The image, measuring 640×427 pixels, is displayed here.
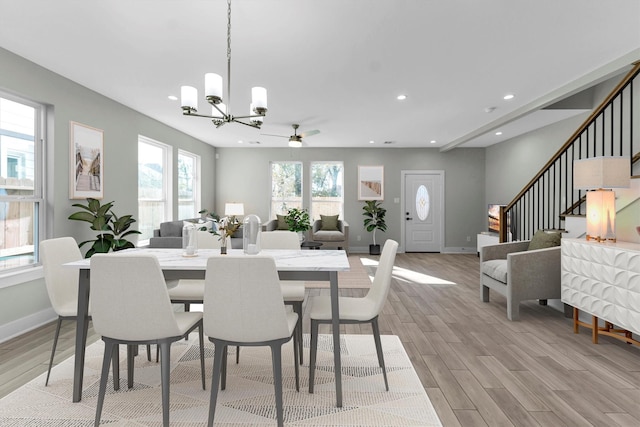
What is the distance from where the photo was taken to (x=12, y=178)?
3.31 m

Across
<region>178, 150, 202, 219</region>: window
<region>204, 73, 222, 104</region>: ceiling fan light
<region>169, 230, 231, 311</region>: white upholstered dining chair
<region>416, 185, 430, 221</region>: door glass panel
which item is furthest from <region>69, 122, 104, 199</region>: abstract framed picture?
<region>416, 185, 430, 221</region>: door glass panel

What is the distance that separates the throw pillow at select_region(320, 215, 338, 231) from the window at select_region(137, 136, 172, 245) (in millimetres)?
3339

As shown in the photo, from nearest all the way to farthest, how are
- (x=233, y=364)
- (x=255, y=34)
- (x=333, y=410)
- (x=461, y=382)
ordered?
(x=333, y=410) < (x=461, y=382) < (x=233, y=364) < (x=255, y=34)

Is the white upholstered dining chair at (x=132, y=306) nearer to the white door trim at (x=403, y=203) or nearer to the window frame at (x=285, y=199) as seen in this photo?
the window frame at (x=285, y=199)

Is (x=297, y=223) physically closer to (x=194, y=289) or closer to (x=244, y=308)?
(x=194, y=289)

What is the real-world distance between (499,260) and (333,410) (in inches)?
125

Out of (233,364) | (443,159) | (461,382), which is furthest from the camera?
(443,159)

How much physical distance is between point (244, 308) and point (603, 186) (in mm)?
3144

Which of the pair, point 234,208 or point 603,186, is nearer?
point 603,186

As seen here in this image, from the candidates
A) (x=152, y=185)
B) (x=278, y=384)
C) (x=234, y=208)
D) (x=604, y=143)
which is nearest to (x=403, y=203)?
(x=234, y=208)

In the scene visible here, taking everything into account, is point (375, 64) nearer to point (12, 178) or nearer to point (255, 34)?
point (255, 34)

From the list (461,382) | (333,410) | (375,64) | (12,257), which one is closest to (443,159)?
(375,64)

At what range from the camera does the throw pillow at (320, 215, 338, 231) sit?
26.2ft

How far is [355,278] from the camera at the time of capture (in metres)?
5.55
